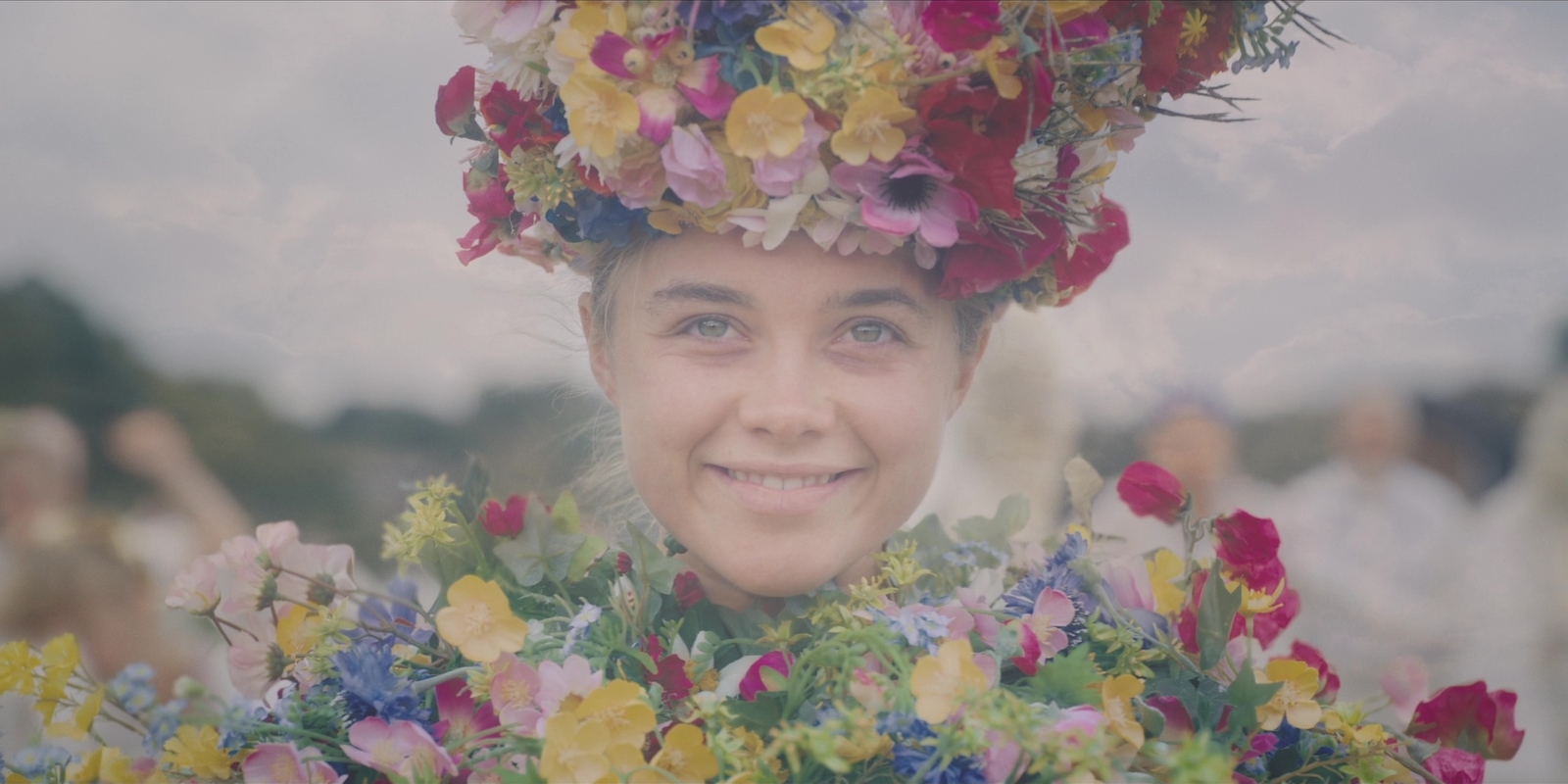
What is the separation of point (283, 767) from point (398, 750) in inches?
5.5

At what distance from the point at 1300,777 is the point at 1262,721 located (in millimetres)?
140

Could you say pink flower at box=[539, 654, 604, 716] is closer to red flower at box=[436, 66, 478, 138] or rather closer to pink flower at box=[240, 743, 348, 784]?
pink flower at box=[240, 743, 348, 784]

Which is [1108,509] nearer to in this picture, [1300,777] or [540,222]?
[1300,777]

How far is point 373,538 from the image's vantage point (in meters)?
3.14

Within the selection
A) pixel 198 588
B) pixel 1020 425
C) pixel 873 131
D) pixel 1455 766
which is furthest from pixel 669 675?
pixel 1020 425

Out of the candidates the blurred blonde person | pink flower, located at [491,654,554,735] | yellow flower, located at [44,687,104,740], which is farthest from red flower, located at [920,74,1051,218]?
the blurred blonde person

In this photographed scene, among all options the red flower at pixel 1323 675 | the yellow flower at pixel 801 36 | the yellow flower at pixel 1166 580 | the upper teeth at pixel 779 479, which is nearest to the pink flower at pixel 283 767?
the upper teeth at pixel 779 479

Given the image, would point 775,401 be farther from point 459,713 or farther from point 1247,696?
point 1247,696

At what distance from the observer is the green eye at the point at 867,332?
1.22 meters

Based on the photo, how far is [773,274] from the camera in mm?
1163

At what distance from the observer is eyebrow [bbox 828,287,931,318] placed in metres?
1.18

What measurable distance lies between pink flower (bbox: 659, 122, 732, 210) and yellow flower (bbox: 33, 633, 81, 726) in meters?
0.78

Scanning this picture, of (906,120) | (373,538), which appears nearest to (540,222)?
(906,120)

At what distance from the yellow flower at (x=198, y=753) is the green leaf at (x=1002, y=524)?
41.1 inches
